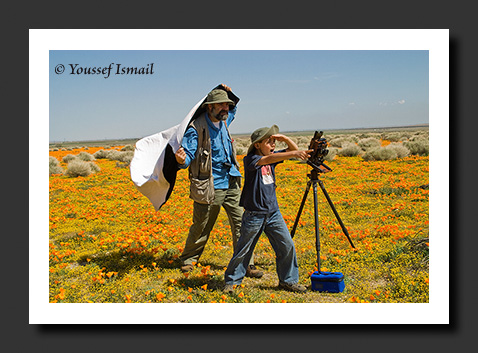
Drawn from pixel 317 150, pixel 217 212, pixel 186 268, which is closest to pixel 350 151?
pixel 217 212

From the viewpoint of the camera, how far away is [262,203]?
500 centimetres

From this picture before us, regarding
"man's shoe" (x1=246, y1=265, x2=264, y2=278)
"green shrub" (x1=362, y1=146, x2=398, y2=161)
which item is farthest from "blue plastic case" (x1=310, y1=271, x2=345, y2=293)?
Result: "green shrub" (x1=362, y1=146, x2=398, y2=161)

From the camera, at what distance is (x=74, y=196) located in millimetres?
11938

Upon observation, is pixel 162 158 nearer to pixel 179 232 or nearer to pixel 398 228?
pixel 179 232

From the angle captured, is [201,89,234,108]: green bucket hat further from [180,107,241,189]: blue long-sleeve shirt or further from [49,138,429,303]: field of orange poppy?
[49,138,429,303]: field of orange poppy

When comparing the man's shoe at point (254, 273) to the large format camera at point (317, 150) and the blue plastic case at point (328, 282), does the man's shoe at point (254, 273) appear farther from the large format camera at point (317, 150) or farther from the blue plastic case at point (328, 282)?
Answer: the large format camera at point (317, 150)

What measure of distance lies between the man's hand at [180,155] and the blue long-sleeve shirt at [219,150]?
179mm

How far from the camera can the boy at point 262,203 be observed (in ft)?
16.1

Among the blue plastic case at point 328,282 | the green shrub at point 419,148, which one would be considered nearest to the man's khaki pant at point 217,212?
the blue plastic case at point 328,282

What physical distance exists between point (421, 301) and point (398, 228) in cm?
265

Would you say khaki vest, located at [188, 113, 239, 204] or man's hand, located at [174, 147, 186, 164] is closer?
man's hand, located at [174, 147, 186, 164]

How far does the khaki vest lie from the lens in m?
5.75

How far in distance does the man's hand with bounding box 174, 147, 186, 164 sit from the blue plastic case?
244cm

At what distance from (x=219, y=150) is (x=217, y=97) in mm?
793
